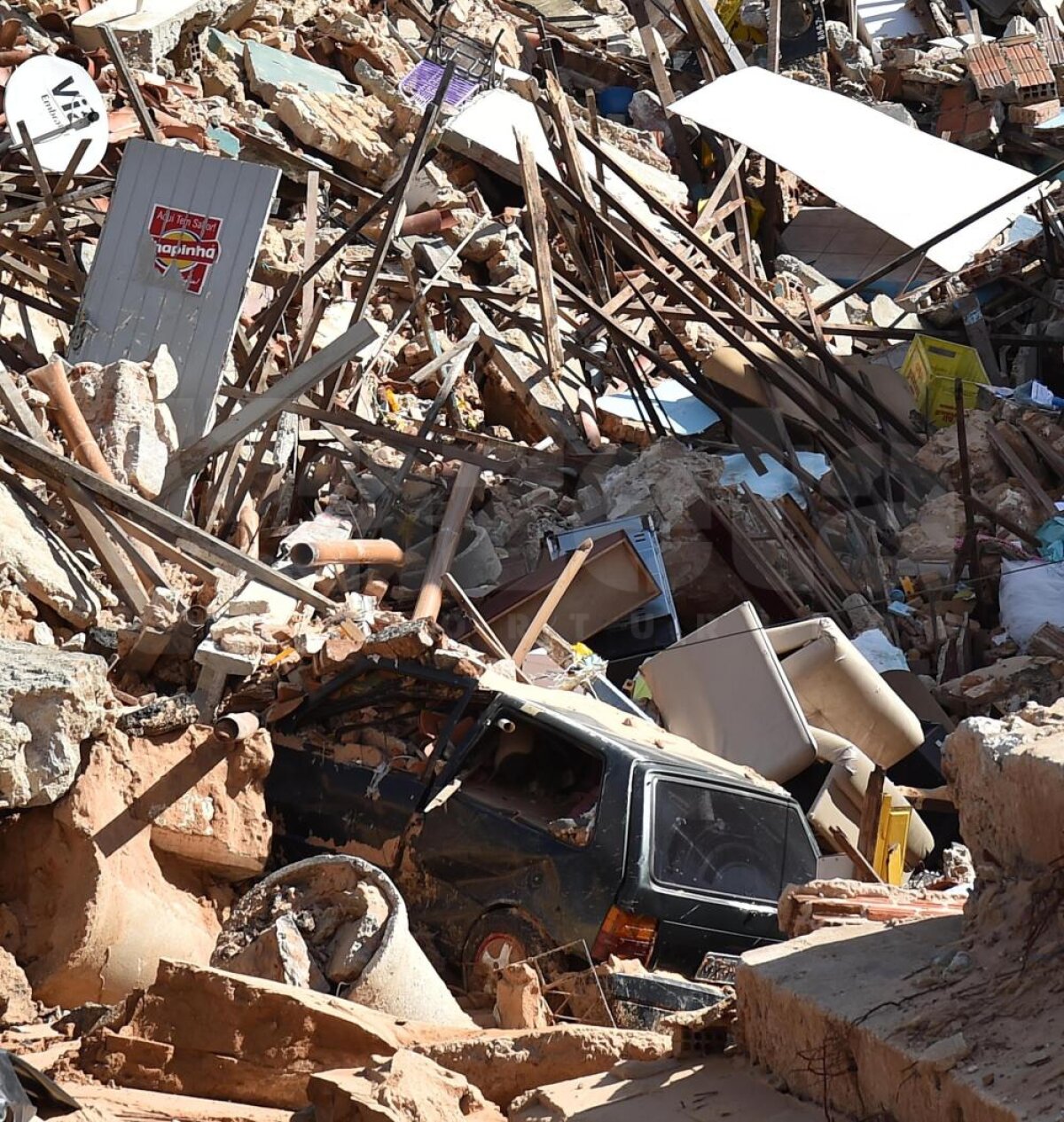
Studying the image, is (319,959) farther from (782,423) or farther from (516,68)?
(516,68)

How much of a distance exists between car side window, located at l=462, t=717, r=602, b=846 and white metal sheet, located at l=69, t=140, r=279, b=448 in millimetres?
4155

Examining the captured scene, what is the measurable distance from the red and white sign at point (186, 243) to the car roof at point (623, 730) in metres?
4.43

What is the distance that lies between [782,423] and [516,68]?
8.84 meters

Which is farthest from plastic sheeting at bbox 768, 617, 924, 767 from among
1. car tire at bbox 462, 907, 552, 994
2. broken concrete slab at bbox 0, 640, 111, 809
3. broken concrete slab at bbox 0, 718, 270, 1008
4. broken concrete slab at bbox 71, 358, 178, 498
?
broken concrete slab at bbox 0, 640, 111, 809

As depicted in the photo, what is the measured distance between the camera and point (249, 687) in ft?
26.7

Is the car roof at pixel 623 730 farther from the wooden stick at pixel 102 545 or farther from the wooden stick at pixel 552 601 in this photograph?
the wooden stick at pixel 102 545

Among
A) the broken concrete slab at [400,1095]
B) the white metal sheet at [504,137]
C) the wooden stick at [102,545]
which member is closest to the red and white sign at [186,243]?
the wooden stick at [102,545]

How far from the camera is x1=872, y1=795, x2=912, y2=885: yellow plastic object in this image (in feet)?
28.2

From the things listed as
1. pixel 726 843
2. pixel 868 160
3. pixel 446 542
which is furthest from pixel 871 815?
pixel 868 160

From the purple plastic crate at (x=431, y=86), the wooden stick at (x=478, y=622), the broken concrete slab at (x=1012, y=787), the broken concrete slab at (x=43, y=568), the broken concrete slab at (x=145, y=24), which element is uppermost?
the broken concrete slab at (x=145, y=24)

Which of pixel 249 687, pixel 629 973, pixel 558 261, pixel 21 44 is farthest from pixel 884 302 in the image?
pixel 629 973

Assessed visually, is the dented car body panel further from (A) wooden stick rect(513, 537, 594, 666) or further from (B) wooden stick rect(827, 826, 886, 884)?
(A) wooden stick rect(513, 537, 594, 666)

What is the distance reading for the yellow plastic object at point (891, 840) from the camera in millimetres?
8602

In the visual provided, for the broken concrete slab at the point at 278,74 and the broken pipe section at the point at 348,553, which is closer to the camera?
the broken pipe section at the point at 348,553
